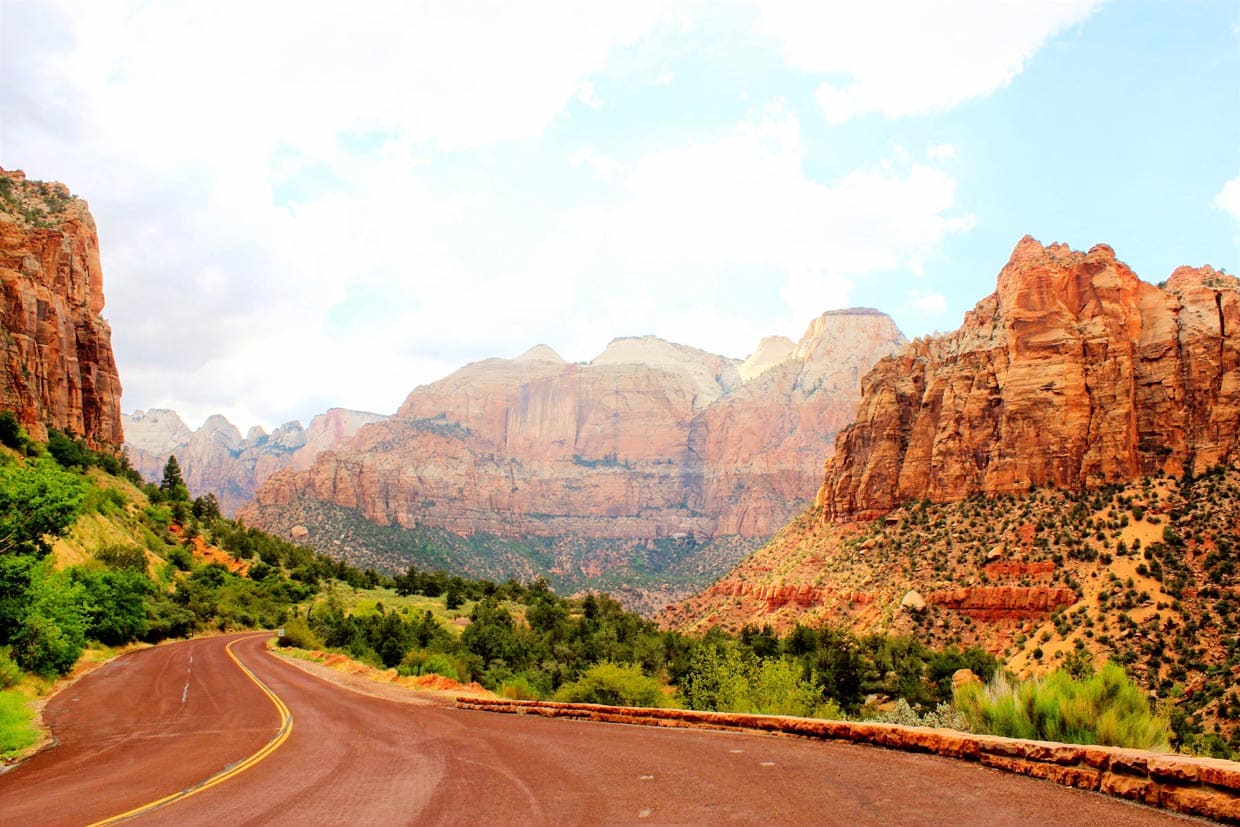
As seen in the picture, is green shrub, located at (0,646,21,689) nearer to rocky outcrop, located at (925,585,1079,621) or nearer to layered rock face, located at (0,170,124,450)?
layered rock face, located at (0,170,124,450)

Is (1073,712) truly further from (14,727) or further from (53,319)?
(53,319)

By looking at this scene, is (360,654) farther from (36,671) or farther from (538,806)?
(538,806)

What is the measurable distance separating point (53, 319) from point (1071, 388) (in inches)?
→ 3492

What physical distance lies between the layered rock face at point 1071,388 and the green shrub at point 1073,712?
2261 inches

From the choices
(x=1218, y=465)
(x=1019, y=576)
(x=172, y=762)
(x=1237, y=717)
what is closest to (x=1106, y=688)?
(x=172, y=762)

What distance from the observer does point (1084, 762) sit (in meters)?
6.49

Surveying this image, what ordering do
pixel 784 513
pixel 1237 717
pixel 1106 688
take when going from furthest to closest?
pixel 784 513 < pixel 1237 717 < pixel 1106 688

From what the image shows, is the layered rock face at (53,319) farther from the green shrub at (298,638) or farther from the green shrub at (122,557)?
the green shrub at (298,638)

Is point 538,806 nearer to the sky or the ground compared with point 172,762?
nearer to the sky

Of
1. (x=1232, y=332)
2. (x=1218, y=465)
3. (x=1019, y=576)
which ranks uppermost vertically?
(x=1232, y=332)

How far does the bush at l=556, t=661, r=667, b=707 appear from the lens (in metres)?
18.9

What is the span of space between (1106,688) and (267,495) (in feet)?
483

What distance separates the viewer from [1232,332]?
59.2 meters

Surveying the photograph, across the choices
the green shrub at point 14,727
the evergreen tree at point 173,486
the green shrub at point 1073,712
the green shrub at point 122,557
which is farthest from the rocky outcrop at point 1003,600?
the evergreen tree at point 173,486
